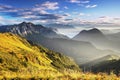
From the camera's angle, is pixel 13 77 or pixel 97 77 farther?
pixel 97 77

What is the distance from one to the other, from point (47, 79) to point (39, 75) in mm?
999

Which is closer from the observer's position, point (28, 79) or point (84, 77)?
point (28, 79)

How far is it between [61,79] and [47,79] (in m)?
1.08

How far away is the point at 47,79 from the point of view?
709 inches

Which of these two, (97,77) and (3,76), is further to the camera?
(97,77)

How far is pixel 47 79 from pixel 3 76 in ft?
10.7

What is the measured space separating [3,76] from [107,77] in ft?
26.6

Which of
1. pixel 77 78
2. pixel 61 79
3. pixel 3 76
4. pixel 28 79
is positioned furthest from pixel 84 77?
pixel 3 76

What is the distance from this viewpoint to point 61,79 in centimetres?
1769

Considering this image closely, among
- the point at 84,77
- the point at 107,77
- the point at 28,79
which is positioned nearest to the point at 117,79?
the point at 107,77

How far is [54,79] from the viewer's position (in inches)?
693

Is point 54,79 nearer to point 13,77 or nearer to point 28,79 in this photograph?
point 28,79

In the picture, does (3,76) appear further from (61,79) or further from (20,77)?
(61,79)

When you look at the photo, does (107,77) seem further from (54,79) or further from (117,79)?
(54,79)
